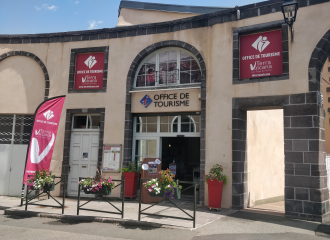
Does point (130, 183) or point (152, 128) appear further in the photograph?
point (152, 128)

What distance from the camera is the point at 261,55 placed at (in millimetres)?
8805

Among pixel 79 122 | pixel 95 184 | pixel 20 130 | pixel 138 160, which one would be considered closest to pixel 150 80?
pixel 138 160

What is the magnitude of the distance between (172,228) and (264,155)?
529cm

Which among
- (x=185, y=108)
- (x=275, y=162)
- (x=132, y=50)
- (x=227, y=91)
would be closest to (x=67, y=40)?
(x=132, y=50)

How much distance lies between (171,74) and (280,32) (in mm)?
3581

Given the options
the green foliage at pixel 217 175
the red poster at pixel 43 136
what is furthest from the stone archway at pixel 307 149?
the red poster at pixel 43 136

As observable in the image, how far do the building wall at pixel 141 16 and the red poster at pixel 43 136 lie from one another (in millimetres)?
6900

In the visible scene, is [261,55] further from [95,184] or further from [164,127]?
[95,184]

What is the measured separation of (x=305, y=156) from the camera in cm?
774

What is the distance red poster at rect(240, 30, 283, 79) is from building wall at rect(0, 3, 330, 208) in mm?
338

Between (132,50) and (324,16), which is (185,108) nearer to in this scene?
(132,50)

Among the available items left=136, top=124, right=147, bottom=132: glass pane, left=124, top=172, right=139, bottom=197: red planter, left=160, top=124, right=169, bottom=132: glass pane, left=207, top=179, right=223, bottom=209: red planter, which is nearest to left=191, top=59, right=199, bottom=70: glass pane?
left=160, top=124, right=169, bottom=132: glass pane

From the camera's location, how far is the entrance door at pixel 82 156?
35.0 feet

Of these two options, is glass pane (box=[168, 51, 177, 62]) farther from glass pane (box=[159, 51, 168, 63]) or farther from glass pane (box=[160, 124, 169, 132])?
glass pane (box=[160, 124, 169, 132])
